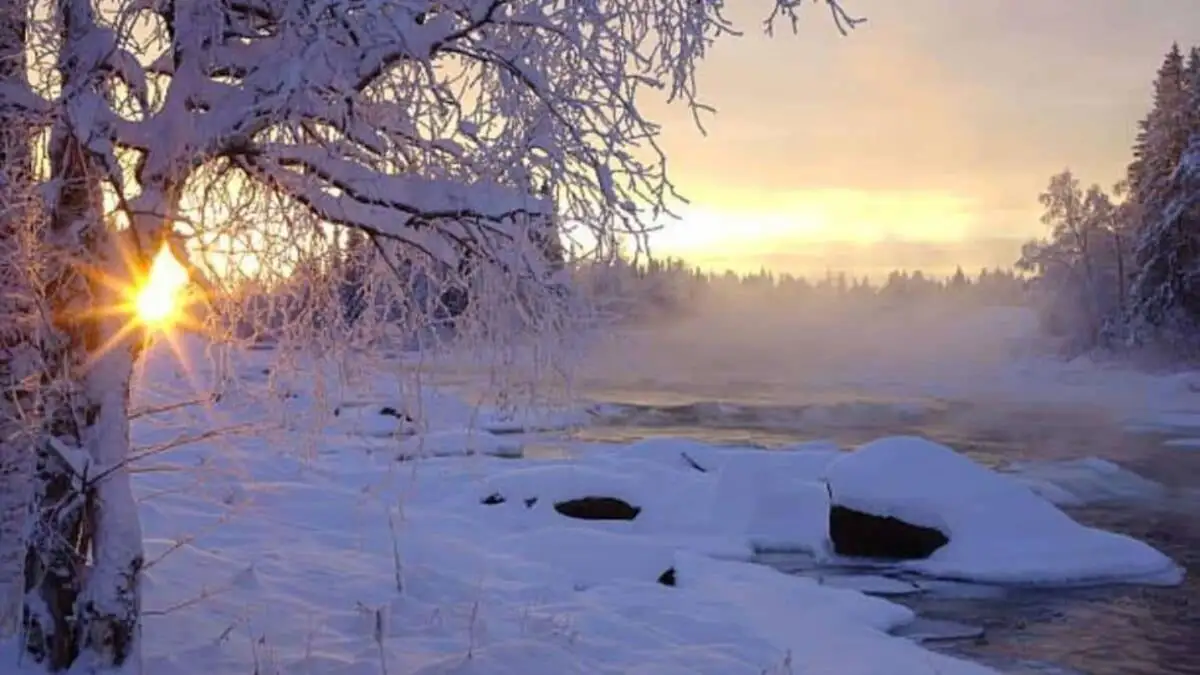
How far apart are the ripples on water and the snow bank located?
0.59 metres

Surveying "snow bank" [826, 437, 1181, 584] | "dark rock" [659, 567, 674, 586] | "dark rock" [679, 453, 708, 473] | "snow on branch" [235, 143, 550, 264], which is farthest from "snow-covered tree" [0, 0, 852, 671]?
"dark rock" [679, 453, 708, 473]

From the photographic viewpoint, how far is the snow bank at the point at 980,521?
13922mm

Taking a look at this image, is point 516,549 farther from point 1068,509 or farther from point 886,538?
point 1068,509

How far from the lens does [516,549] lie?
12.7 metres

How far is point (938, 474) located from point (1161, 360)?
108 ft

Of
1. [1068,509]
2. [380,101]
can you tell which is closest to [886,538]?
[1068,509]

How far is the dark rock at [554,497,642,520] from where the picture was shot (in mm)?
16062

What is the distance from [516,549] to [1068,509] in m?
10.4

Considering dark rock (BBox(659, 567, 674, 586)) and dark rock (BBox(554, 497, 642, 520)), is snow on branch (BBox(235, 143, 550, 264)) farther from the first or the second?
dark rock (BBox(554, 497, 642, 520))

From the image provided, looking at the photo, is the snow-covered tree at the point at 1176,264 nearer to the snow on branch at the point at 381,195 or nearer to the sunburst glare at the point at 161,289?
the snow on branch at the point at 381,195

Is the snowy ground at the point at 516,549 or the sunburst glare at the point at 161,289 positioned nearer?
the sunburst glare at the point at 161,289

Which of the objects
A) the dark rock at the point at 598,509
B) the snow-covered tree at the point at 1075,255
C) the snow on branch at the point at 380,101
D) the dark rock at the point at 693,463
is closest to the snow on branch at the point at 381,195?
the snow on branch at the point at 380,101

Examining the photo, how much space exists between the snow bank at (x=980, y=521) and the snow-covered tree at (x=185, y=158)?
34.2 feet

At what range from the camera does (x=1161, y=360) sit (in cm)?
4412
